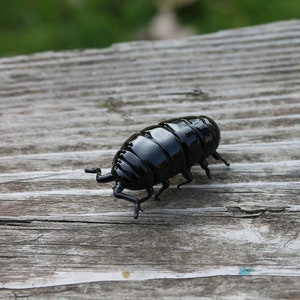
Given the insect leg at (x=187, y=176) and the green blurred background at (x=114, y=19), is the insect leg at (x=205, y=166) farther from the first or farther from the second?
the green blurred background at (x=114, y=19)

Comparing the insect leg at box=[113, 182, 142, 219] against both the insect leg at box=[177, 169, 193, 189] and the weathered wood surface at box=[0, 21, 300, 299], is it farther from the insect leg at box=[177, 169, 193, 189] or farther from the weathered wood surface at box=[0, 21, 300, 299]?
the insect leg at box=[177, 169, 193, 189]

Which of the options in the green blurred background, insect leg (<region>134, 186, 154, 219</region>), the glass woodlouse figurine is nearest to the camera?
insect leg (<region>134, 186, 154, 219</region>)

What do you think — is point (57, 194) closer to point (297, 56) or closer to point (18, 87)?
point (18, 87)

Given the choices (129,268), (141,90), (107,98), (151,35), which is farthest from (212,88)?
(151,35)

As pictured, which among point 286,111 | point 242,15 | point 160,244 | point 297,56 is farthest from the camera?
point 242,15

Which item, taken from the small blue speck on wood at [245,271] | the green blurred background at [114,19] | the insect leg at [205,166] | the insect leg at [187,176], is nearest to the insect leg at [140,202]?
the insect leg at [187,176]

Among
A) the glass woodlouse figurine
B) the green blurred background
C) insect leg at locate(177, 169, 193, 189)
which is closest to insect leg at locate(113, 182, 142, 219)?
the glass woodlouse figurine
